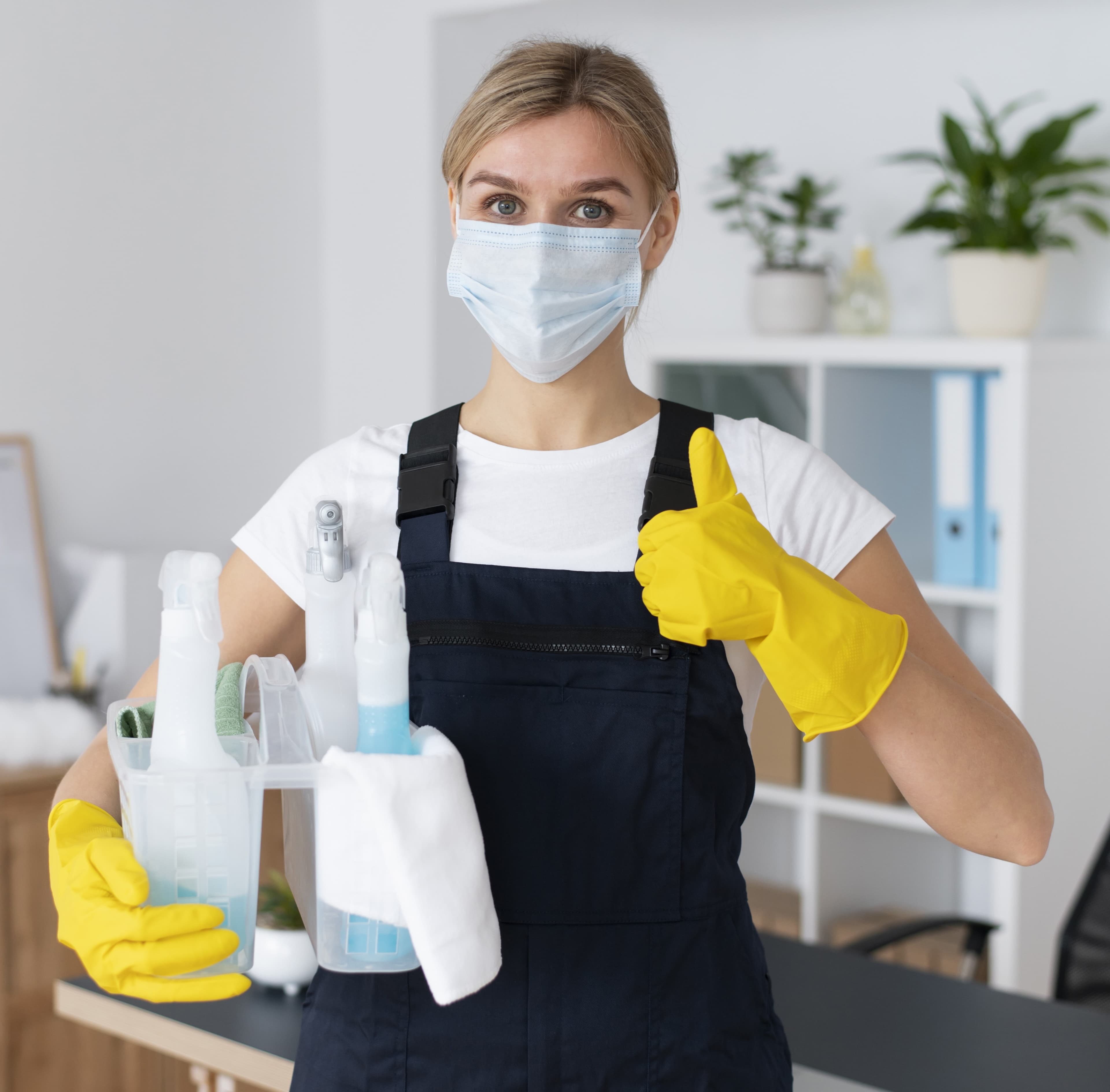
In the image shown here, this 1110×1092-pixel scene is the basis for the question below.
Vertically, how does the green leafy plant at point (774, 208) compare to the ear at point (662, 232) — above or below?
above

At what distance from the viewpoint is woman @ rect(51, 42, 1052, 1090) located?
1.01 metres

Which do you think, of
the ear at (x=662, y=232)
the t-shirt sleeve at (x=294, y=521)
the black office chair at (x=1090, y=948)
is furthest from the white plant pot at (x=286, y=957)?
the black office chair at (x=1090, y=948)

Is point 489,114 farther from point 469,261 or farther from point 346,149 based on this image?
point 346,149

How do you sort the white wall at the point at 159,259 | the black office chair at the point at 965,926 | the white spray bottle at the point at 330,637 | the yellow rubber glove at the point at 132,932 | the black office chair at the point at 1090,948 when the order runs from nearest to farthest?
the yellow rubber glove at the point at 132,932 → the white spray bottle at the point at 330,637 → the black office chair at the point at 1090,948 → the black office chair at the point at 965,926 → the white wall at the point at 159,259

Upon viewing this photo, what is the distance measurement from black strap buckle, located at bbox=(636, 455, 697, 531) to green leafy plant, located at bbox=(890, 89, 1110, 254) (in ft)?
5.94

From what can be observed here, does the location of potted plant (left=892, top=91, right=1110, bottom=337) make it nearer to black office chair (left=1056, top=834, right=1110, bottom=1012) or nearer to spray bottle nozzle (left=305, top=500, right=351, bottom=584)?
black office chair (left=1056, top=834, right=1110, bottom=1012)

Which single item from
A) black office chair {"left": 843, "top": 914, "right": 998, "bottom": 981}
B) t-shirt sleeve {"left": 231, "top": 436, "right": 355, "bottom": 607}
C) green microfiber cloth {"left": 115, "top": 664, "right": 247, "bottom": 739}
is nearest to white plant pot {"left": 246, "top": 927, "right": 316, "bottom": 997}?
t-shirt sleeve {"left": 231, "top": 436, "right": 355, "bottom": 607}

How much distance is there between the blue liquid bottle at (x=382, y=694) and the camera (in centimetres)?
88

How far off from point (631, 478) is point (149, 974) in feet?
1.88

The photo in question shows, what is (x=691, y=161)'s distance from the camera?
348cm

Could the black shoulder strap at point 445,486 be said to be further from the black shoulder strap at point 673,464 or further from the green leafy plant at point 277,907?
the green leafy plant at point 277,907

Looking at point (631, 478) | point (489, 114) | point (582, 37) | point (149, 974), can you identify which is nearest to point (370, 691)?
point (149, 974)

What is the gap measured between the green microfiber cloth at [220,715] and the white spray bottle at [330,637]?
0.05m

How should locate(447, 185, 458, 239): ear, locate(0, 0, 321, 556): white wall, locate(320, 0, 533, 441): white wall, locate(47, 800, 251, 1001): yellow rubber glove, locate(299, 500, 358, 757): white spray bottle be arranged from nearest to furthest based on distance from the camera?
locate(47, 800, 251, 1001): yellow rubber glove, locate(299, 500, 358, 757): white spray bottle, locate(447, 185, 458, 239): ear, locate(0, 0, 321, 556): white wall, locate(320, 0, 533, 441): white wall
